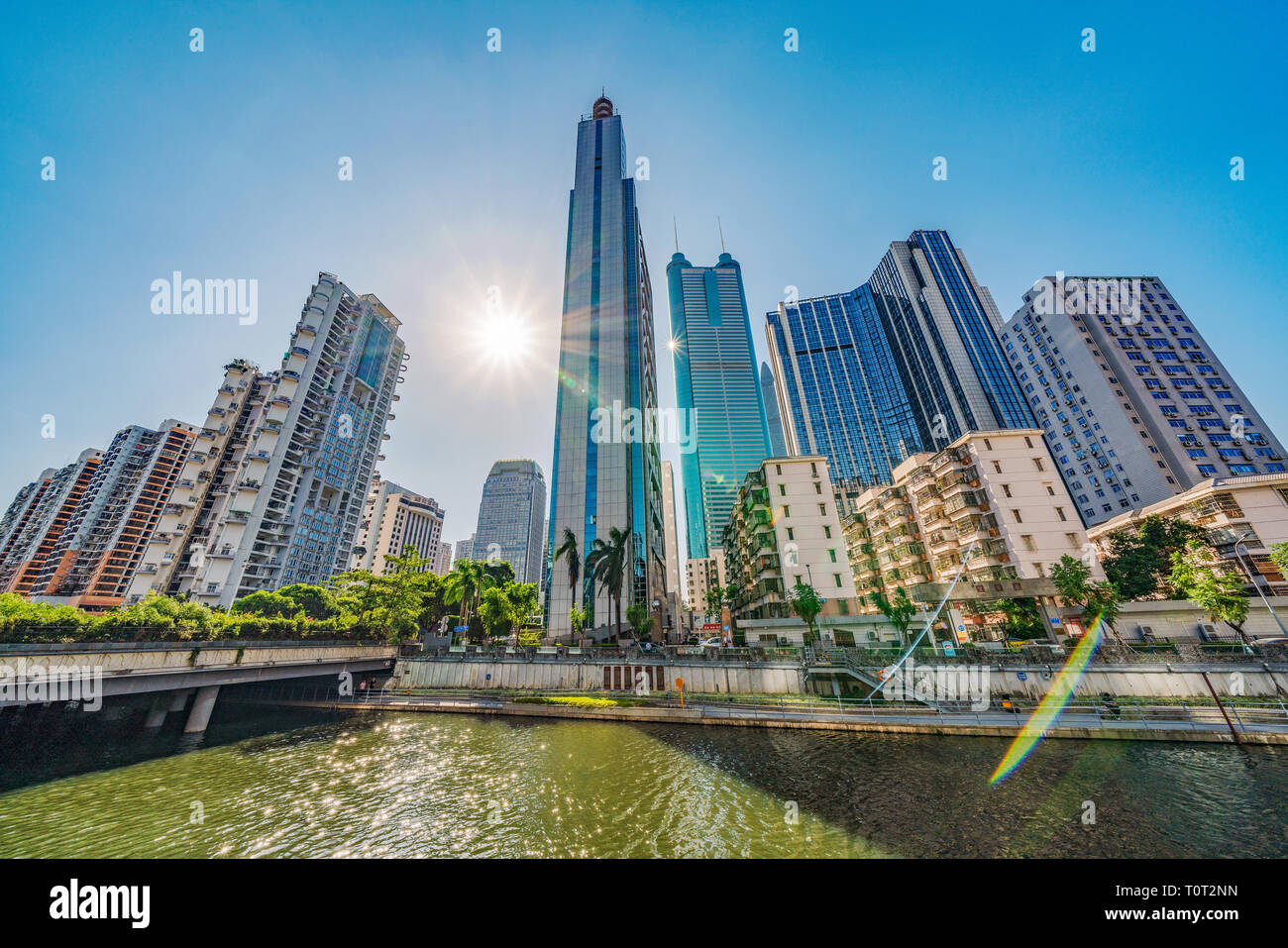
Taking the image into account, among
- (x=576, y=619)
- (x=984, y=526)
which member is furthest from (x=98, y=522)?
(x=984, y=526)

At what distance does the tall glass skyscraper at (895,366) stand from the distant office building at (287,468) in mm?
125049

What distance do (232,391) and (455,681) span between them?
303 ft

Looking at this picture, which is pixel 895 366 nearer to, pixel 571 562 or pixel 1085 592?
pixel 1085 592

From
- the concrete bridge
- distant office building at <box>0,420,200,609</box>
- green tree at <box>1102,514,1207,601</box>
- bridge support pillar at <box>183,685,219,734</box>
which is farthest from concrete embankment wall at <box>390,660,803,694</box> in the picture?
distant office building at <box>0,420,200,609</box>

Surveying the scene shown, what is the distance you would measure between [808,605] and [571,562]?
113 feet

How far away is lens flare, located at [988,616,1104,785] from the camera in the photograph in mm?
21891

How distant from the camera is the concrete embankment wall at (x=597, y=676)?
1443 inches

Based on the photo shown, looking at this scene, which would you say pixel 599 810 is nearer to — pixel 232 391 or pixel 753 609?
pixel 753 609

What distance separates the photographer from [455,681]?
42781 mm

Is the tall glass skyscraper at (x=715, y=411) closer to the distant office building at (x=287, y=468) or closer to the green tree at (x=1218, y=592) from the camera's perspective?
the distant office building at (x=287, y=468)

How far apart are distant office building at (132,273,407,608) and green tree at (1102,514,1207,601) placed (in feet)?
410

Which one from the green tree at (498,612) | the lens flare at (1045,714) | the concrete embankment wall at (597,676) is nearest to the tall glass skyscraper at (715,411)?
the green tree at (498,612)

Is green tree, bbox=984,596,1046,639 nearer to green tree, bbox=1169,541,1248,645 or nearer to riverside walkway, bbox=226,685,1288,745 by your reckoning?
green tree, bbox=1169,541,1248,645

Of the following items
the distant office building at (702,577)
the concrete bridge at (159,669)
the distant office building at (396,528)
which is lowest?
the concrete bridge at (159,669)
